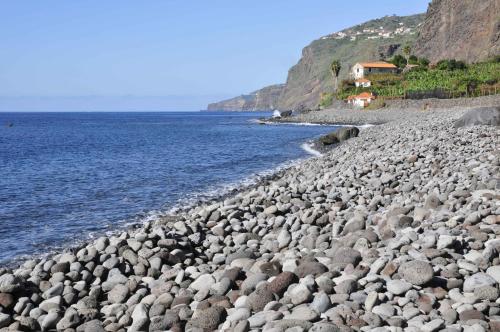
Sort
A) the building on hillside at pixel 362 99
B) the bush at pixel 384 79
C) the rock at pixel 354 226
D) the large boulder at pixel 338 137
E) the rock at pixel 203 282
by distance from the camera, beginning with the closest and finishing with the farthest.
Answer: the rock at pixel 203 282 → the rock at pixel 354 226 → the large boulder at pixel 338 137 → the building on hillside at pixel 362 99 → the bush at pixel 384 79

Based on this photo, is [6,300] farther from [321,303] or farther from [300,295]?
[321,303]

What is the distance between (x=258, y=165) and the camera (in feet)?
97.1

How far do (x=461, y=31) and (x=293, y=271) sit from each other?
121242 millimetres

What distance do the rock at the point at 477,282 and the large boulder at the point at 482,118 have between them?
20658mm

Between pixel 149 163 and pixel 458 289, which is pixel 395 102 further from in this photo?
pixel 458 289

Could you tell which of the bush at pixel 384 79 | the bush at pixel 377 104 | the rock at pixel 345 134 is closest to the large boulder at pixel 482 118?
the rock at pixel 345 134

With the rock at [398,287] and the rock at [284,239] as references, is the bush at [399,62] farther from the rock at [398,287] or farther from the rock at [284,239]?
the rock at [398,287]

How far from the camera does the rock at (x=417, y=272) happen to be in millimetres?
6336

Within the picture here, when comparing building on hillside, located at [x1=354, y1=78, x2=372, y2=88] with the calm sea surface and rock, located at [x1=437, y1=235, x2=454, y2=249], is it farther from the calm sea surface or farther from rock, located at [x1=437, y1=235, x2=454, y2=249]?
rock, located at [x1=437, y1=235, x2=454, y2=249]

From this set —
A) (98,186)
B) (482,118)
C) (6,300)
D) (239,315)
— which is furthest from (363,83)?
(239,315)

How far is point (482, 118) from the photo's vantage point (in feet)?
83.8

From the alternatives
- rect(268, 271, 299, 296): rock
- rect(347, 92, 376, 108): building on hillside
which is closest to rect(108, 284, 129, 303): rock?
rect(268, 271, 299, 296): rock

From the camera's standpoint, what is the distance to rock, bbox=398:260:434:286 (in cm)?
634

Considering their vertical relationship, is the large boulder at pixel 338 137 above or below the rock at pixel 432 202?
below
